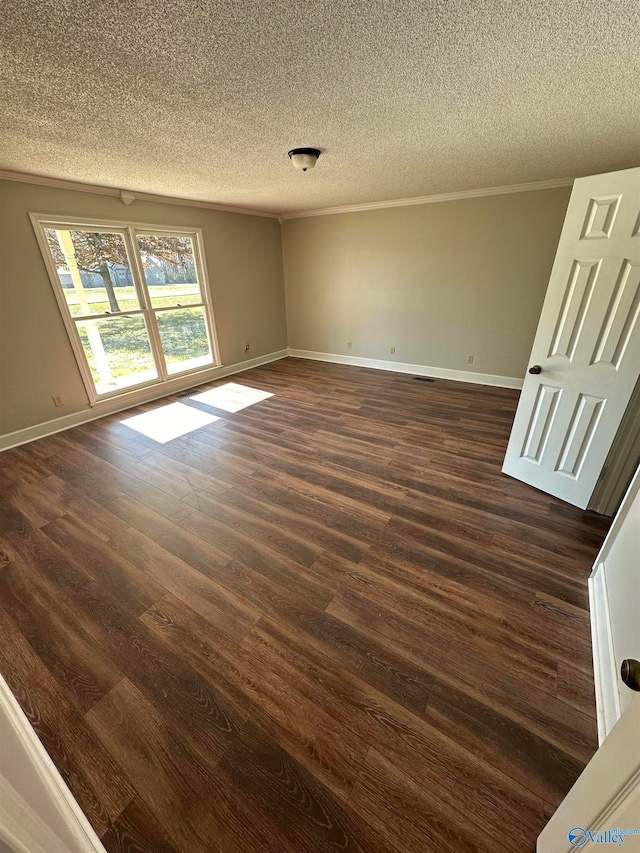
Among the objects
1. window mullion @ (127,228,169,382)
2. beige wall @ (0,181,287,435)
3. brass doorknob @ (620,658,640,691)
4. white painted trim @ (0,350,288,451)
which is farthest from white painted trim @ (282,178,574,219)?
brass doorknob @ (620,658,640,691)

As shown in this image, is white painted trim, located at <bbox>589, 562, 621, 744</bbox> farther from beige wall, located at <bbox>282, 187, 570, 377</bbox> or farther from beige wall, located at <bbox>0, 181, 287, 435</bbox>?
beige wall, located at <bbox>0, 181, 287, 435</bbox>

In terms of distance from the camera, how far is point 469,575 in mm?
1813

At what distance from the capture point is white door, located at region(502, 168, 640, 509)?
5.83 ft

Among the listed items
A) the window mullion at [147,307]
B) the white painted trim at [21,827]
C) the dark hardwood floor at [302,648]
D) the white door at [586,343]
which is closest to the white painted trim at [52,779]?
the dark hardwood floor at [302,648]

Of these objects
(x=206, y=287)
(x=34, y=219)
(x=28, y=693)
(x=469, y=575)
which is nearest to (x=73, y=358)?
(x=34, y=219)

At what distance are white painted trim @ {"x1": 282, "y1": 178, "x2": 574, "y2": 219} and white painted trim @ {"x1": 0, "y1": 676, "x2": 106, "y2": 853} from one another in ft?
18.1

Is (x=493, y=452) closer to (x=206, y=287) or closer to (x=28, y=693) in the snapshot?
(x=28, y=693)

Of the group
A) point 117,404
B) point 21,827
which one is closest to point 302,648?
point 21,827

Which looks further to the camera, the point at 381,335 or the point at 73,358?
the point at 381,335

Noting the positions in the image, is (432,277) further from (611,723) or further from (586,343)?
(611,723)

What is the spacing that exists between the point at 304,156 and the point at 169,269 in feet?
8.56

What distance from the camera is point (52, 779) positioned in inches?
41.7

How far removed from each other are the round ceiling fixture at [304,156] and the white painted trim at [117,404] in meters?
3.11

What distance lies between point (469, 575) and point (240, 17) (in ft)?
8.51
